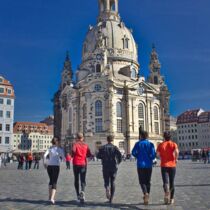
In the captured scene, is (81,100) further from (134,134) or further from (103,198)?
(103,198)

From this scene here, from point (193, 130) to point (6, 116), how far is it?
2729 inches

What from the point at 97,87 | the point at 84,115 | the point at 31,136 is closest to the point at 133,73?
the point at 97,87

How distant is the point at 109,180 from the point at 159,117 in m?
72.0

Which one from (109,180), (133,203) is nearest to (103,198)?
Answer: (109,180)

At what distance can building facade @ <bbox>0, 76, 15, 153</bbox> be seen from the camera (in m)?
64.2

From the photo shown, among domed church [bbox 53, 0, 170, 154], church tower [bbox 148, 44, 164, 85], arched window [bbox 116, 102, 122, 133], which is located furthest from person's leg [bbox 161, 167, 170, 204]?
church tower [bbox 148, 44, 164, 85]

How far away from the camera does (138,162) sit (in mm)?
9586

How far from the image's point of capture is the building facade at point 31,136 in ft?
400

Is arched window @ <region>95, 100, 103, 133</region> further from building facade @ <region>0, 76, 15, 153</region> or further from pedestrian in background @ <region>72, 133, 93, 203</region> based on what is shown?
pedestrian in background @ <region>72, 133, 93, 203</region>

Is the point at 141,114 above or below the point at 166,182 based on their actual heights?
above

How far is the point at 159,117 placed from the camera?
80.9 meters

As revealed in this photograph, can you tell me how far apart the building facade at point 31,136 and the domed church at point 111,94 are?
3716 cm

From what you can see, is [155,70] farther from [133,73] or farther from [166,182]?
[166,182]

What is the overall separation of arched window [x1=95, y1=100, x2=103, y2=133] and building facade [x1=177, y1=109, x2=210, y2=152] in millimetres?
47961
